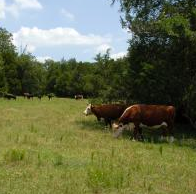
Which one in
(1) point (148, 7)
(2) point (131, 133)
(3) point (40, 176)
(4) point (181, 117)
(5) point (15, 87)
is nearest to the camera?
(3) point (40, 176)

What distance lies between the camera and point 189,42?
22594 mm

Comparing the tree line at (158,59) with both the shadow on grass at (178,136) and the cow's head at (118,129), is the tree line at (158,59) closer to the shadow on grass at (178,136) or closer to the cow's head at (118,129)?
the shadow on grass at (178,136)

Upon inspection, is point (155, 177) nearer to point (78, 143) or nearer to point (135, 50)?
point (78, 143)

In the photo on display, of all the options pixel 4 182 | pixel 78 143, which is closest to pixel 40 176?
pixel 4 182

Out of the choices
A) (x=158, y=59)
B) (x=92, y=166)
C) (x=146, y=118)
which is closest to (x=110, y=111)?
(x=158, y=59)

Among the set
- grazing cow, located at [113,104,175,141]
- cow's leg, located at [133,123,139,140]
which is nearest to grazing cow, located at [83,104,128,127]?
grazing cow, located at [113,104,175,141]

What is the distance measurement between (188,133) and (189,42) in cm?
538

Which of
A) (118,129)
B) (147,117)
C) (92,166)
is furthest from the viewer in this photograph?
(147,117)

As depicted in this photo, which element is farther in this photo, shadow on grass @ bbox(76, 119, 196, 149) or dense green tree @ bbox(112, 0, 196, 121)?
dense green tree @ bbox(112, 0, 196, 121)

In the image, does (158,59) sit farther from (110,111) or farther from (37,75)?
(37,75)

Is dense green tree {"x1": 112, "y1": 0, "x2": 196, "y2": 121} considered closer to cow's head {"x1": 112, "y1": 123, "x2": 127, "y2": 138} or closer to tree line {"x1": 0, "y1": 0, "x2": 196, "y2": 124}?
tree line {"x1": 0, "y1": 0, "x2": 196, "y2": 124}

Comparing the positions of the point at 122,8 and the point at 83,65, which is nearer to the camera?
the point at 122,8

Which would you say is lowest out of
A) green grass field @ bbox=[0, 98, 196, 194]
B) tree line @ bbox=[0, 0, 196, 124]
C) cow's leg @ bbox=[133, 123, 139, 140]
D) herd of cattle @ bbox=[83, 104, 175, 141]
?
green grass field @ bbox=[0, 98, 196, 194]

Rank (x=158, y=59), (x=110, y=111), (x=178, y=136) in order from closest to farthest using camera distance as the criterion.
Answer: (x=178, y=136)
(x=158, y=59)
(x=110, y=111)
